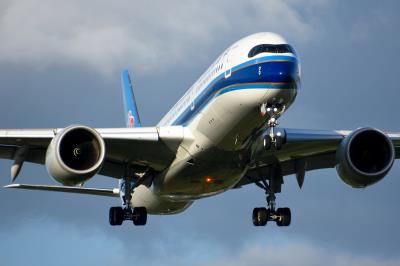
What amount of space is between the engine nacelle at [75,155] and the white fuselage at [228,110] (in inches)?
124

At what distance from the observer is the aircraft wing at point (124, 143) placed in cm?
3931

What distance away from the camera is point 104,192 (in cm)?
4669

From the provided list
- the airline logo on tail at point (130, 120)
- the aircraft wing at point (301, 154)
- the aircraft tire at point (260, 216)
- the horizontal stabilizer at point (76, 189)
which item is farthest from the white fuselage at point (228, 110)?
the airline logo on tail at point (130, 120)

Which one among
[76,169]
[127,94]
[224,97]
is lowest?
[76,169]

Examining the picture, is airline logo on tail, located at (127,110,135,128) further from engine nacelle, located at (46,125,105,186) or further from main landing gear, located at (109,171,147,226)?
engine nacelle, located at (46,125,105,186)

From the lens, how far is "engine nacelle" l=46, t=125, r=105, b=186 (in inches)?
1486

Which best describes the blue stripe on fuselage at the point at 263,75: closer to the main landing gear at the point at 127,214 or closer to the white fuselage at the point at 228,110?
the white fuselage at the point at 228,110

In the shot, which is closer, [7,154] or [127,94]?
[7,154]

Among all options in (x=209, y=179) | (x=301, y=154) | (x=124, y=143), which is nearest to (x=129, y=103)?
Result: (x=301, y=154)

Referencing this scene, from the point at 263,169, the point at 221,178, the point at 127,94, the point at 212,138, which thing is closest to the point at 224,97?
the point at 212,138

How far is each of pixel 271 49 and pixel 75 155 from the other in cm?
773

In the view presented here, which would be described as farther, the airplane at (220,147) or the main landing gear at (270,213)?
the main landing gear at (270,213)

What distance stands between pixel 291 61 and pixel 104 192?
44.0ft

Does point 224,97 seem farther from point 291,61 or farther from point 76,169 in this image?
point 76,169
